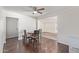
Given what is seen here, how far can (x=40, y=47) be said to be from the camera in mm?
1951

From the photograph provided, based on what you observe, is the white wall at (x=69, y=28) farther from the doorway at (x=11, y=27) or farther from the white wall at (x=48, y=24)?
the doorway at (x=11, y=27)

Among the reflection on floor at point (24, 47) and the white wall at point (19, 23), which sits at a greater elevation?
the white wall at point (19, 23)

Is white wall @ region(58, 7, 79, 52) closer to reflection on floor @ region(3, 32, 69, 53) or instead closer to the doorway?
reflection on floor @ region(3, 32, 69, 53)

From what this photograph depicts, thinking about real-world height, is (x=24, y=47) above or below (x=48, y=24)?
below

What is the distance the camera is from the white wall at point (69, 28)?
192 cm

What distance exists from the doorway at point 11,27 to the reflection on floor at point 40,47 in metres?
0.10

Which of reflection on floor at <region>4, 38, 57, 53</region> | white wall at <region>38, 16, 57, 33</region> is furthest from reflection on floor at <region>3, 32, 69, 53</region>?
white wall at <region>38, 16, 57, 33</region>

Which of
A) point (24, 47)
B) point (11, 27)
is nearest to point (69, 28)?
point (24, 47)

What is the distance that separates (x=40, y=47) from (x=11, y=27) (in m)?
0.73

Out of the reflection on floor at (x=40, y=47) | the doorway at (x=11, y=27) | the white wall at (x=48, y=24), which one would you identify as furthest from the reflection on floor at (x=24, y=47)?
the white wall at (x=48, y=24)

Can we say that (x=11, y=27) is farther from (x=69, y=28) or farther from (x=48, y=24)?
(x=69, y=28)
